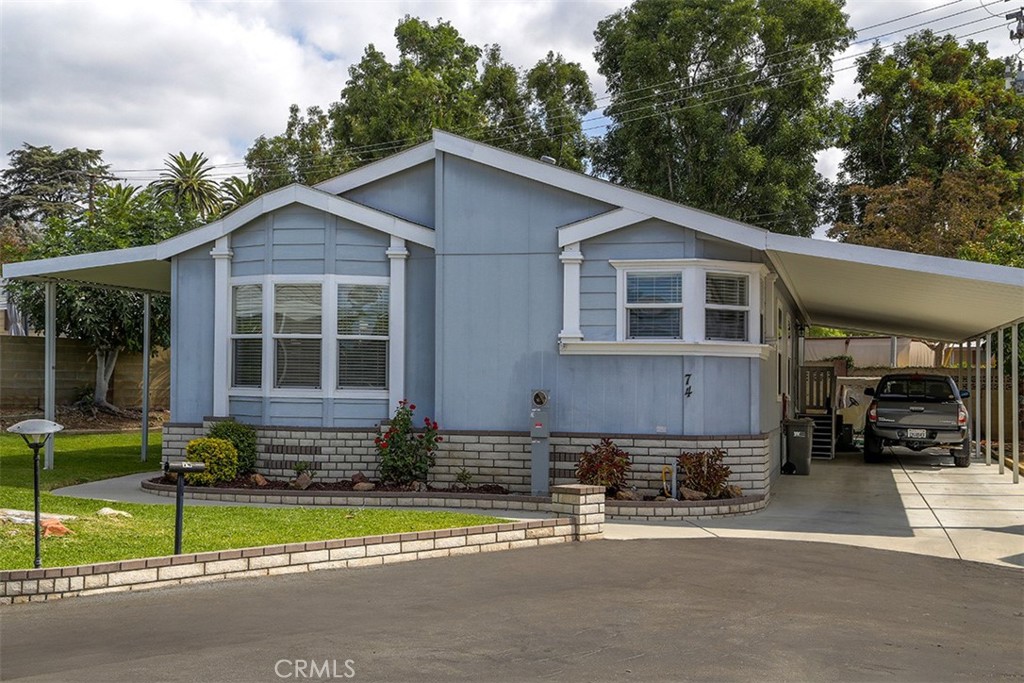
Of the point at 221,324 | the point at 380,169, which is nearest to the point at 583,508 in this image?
the point at 380,169

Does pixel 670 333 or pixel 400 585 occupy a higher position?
pixel 670 333

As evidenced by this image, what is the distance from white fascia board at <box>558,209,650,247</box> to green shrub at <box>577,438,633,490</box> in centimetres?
254

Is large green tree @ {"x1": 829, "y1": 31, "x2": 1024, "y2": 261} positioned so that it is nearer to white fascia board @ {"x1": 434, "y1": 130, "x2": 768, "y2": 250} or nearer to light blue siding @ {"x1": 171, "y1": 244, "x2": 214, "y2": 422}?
white fascia board @ {"x1": 434, "y1": 130, "x2": 768, "y2": 250}

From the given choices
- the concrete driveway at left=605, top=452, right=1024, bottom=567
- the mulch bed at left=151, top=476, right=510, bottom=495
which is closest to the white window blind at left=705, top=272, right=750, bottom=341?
the concrete driveway at left=605, top=452, right=1024, bottom=567

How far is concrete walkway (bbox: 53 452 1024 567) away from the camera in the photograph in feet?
34.0

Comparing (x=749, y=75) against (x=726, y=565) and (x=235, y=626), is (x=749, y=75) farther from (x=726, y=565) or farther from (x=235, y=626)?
(x=235, y=626)

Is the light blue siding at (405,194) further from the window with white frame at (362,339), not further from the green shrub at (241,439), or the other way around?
the green shrub at (241,439)

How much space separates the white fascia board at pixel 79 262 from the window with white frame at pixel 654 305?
21.6ft

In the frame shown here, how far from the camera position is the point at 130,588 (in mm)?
7426

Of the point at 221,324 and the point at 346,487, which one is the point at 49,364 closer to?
the point at 221,324

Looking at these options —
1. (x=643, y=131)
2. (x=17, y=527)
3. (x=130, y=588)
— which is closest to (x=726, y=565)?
(x=130, y=588)

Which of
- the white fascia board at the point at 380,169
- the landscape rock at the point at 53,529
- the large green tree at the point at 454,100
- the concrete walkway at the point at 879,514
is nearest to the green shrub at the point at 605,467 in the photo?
the concrete walkway at the point at 879,514

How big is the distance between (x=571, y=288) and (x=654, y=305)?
3.48 ft

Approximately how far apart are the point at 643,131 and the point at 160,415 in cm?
1805
